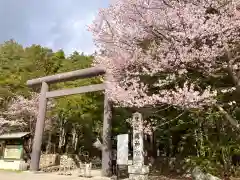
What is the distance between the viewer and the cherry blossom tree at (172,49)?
7.52m

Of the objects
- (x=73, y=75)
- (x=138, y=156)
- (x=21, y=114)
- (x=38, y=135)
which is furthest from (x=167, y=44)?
(x=21, y=114)

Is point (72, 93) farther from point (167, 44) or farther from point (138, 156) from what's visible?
point (167, 44)

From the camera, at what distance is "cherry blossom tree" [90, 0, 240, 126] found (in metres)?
7.52

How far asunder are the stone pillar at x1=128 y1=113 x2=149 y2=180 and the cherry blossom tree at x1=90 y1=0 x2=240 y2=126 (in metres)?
0.99

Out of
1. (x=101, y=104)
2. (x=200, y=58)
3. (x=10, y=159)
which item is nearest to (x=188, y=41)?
(x=200, y=58)

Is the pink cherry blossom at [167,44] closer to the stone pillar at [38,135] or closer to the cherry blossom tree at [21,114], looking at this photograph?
the stone pillar at [38,135]

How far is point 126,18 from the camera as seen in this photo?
9312 mm

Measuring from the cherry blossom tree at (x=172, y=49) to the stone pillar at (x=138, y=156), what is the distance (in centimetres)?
99

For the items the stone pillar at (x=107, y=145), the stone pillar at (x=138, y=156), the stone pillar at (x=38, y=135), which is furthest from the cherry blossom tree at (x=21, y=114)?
the stone pillar at (x=138, y=156)

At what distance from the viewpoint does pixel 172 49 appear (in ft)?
26.6

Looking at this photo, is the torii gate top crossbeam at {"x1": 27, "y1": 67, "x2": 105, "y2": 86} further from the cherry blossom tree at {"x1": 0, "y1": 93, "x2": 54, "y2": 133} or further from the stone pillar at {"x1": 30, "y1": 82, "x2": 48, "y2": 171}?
the cherry blossom tree at {"x1": 0, "y1": 93, "x2": 54, "y2": 133}

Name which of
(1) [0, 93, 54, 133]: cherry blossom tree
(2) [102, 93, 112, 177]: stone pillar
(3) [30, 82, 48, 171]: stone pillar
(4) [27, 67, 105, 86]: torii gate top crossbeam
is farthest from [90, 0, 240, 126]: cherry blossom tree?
(1) [0, 93, 54, 133]: cherry blossom tree

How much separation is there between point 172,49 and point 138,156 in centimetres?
401

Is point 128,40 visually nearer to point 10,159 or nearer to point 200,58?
point 200,58
